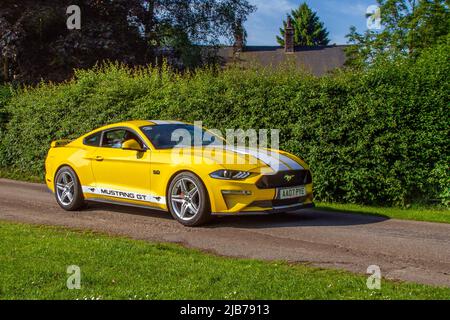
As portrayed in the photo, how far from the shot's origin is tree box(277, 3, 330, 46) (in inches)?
3784

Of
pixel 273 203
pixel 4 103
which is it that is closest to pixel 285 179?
pixel 273 203

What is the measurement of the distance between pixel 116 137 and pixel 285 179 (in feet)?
10.6

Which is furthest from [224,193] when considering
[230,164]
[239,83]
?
[239,83]

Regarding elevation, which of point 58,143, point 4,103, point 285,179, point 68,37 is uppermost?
point 68,37

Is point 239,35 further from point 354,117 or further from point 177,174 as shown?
point 177,174

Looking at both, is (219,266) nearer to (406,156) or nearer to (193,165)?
(193,165)

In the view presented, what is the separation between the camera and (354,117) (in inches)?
457

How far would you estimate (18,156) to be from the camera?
18.3 meters

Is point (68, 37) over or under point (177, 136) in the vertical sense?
over

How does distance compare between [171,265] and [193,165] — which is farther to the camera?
[193,165]

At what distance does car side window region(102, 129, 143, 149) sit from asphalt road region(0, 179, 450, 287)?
1.22 meters

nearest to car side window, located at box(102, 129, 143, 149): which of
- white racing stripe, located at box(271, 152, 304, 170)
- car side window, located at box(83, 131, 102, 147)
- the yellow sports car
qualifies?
the yellow sports car

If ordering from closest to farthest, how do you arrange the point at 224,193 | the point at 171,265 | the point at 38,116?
the point at 171,265
the point at 224,193
the point at 38,116
